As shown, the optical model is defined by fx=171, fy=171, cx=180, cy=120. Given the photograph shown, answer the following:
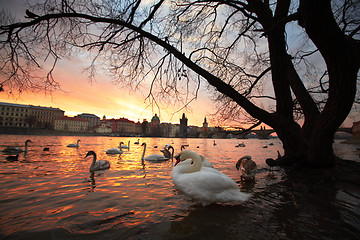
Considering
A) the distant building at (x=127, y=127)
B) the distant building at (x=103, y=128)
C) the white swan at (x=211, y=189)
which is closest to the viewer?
the white swan at (x=211, y=189)

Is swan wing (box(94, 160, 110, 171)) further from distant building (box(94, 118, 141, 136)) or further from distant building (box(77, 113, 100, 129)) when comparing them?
distant building (box(77, 113, 100, 129))

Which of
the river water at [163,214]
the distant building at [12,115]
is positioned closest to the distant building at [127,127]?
the distant building at [12,115]

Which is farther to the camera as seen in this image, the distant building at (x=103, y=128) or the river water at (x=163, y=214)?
the distant building at (x=103, y=128)

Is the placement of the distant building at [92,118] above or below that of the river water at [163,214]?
above

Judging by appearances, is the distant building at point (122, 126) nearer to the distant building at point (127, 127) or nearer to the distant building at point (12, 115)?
the distant building at point (127, 127)

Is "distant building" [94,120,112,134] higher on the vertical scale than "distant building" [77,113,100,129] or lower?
lower

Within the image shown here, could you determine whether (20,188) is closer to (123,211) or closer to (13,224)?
(13,224)

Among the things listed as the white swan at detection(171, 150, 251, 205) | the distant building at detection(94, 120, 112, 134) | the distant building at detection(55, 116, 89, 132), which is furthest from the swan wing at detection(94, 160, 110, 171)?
the distant building at detection(94, 120, 112, 134)

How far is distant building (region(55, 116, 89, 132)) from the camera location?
113 metres

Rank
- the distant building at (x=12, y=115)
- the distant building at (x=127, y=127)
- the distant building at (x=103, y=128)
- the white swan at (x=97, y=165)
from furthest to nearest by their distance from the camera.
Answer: the distant building at (x=127, y=127) → the distant building at (x=103, y=128) → the distant building at (x=12, y=115) → the white swan at (x=97, y=165)

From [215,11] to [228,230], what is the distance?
24.6ft

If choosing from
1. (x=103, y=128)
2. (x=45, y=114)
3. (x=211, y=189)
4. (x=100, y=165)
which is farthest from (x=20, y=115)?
(x=211, y=189)

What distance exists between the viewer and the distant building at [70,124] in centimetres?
11344

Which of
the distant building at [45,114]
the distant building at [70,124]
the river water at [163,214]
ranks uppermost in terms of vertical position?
the distant building at [45,114]
